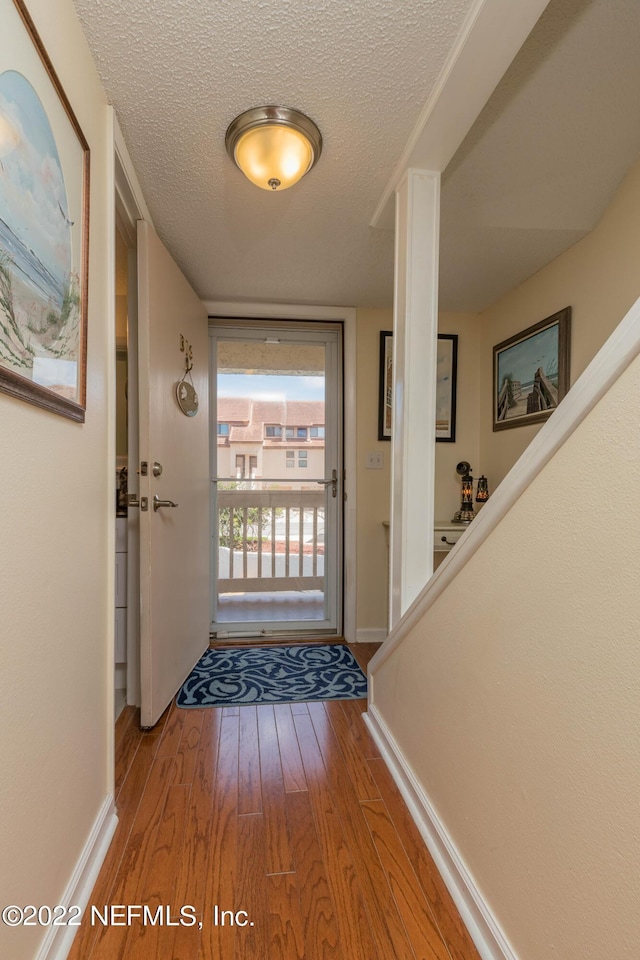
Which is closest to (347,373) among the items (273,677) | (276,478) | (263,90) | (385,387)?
(385,387)

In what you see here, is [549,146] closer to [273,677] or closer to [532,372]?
[532,372]

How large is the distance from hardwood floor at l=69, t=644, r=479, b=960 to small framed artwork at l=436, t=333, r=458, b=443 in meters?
1.74

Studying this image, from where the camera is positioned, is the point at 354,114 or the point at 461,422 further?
the point at 461,422

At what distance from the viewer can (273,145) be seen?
1264 millimetres

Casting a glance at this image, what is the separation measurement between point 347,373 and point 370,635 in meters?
1.63

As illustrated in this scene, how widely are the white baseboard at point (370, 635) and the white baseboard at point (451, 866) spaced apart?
107 cm

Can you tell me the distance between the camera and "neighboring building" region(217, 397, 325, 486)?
274 cm

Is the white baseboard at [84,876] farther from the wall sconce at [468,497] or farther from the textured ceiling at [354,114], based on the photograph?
the wall sconce at [468,497]

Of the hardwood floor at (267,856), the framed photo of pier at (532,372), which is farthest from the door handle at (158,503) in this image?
the framed photo of pier at (532,372)

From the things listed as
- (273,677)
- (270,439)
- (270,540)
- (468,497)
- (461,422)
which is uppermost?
(461,422)

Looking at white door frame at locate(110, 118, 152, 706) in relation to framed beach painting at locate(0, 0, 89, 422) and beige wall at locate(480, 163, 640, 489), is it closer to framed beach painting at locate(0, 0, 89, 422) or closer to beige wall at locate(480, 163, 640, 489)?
framed beach painting at locate(0, 0, 89, 422)

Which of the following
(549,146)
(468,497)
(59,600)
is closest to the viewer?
(59,600)

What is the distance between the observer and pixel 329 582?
2.85 metres

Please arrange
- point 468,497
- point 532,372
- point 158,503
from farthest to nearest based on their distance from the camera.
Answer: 1. point 468,497
2. point 532,372
3. point 158,503
